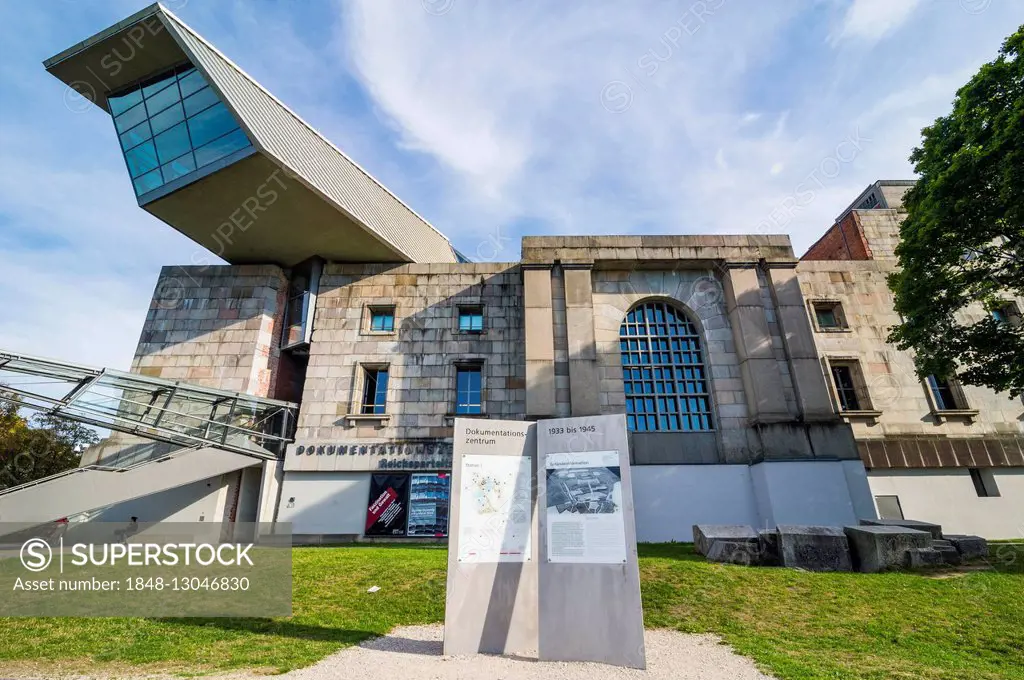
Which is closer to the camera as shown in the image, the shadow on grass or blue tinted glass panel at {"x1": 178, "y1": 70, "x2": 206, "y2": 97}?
→ the shadow on grass

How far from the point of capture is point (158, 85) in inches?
832

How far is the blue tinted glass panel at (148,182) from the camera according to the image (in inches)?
818

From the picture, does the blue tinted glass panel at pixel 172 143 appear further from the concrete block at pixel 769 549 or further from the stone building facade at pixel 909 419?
the stone building facade at pixel 909 419

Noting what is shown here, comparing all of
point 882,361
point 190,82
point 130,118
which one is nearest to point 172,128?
point 190,82

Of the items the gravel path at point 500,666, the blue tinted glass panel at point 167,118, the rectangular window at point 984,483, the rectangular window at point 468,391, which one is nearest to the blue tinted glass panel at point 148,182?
A: the blue tinted glass panel at point 167,118

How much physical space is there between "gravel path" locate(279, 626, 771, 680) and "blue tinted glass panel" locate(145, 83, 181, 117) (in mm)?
24805

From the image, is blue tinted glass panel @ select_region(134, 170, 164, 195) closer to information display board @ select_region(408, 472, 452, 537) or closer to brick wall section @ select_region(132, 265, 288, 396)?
brick wall section @ select_region(132, 265, 288, 396)

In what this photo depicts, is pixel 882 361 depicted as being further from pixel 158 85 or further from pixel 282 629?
pixel 158 85

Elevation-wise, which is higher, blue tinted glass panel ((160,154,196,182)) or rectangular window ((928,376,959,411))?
blue tinted glass panel ((160,154,196,182))

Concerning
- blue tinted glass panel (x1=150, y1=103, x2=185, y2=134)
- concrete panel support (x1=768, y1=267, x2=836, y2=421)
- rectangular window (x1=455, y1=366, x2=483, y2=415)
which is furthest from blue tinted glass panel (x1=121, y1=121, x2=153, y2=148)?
concrete panel support (x1=768, y1=267, x2=836, y2=421)

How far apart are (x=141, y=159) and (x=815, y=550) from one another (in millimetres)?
30530

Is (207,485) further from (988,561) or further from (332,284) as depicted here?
(988,561)

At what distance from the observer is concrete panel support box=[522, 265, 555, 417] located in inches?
774

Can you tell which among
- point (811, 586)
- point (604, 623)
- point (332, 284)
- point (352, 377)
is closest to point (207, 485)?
point (352, 377)
